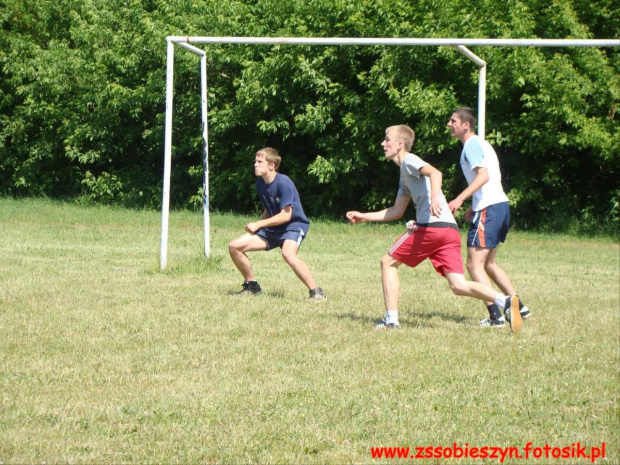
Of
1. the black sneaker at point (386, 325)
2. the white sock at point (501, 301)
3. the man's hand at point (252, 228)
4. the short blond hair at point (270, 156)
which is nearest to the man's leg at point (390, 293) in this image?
the black sneaker at point (386, 325)

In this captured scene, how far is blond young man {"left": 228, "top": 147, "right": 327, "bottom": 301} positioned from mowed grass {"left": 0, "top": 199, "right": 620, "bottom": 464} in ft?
1.11

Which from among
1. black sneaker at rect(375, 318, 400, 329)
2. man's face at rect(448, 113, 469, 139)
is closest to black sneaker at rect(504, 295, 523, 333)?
black sneaker at rect(375, 318, 400, 329)

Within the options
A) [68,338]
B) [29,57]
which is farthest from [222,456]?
[29,57]

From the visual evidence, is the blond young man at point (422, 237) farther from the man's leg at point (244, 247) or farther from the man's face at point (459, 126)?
the man's leg at point (244, 247)

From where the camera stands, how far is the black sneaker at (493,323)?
789cm

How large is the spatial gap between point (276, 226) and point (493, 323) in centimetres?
254

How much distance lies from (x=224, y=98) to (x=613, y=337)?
58.7ft

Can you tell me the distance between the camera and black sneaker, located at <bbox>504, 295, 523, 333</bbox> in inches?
285

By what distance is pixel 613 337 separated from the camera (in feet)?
24.9

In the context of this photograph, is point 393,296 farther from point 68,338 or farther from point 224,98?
point 224,98

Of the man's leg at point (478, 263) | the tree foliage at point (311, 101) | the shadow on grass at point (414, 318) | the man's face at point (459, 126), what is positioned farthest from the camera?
the tree foliage at point (311, 101)

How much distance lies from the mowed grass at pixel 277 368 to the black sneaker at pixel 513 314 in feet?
0.39

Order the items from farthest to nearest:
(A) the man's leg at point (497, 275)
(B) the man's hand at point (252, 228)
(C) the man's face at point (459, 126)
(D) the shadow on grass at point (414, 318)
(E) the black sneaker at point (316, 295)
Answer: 1. (E) the black sneaker at point (316, 295)
2. (B) the man's hand at point (252, 228)
3. (A) the man's leg at point (497, 275)
4. (D) the shadow on grass at point (414, 318)
5. (C) the man's face at point (459, 126)

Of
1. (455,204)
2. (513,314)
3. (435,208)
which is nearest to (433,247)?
(455,204)
